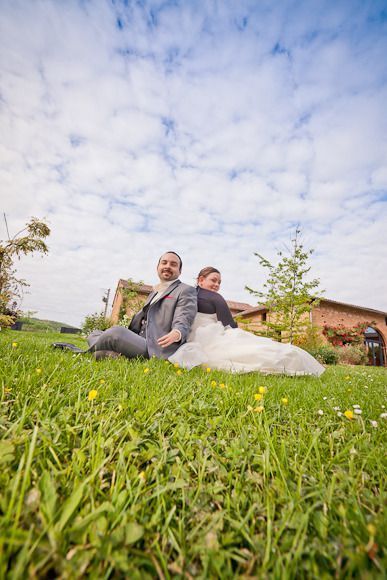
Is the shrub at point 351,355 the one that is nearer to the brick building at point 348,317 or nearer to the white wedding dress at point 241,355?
the brick building at point 348,317

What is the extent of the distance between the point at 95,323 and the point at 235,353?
19.0 metres

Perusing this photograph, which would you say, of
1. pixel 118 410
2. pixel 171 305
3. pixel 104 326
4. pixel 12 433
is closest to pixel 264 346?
pixel 171 305

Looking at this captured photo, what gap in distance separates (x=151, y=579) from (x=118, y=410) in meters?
0.91

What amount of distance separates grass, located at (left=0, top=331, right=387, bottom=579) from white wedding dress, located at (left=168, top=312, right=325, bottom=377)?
1.75 metres

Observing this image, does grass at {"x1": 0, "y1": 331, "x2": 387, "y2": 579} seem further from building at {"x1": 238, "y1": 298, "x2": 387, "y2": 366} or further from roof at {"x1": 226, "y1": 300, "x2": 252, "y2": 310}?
roof at {"x1": 226, "y1": 300, "x2": 252, "y2": 310}

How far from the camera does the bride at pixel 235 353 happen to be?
3.28 meters

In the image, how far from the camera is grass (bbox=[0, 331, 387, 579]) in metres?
0.60

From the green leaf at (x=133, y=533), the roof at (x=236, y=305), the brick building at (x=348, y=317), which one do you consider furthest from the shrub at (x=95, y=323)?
the green leaf at (x=133, y=533)

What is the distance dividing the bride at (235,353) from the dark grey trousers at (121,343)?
52cm

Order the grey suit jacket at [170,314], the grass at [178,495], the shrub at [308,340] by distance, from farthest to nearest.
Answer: the shrub at [308,340] → the grey suit jacket at [170,314] → the grass at [178,495]

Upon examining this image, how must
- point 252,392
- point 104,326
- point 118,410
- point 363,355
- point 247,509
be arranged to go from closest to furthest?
point 247,509 < point 118,410 < point 252,392 < point 363,355 < point 104,326

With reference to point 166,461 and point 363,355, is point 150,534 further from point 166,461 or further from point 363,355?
point 363,355

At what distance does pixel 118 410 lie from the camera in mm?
1418

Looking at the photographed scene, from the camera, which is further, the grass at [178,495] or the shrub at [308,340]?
the shrub at [308,340]
